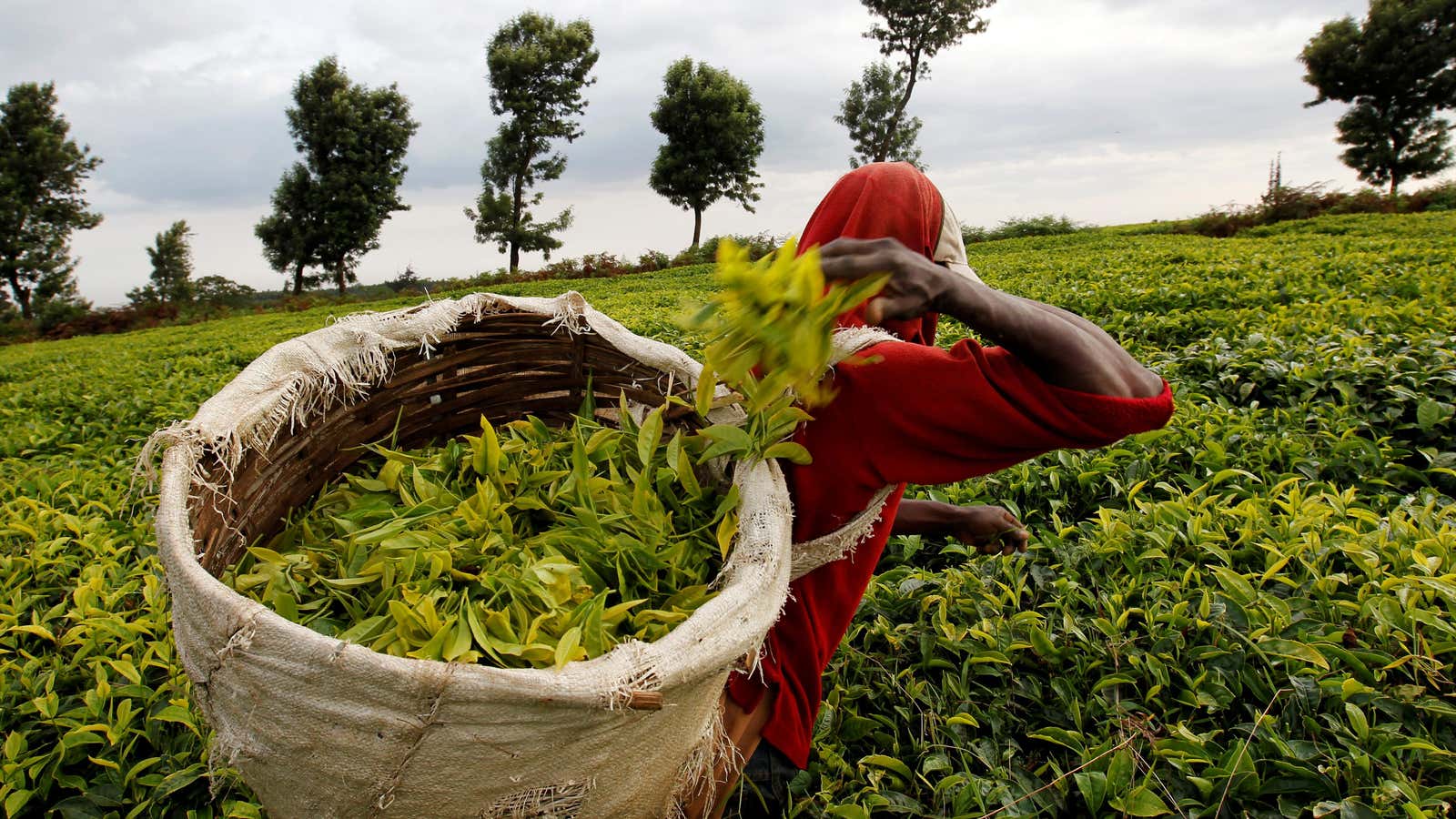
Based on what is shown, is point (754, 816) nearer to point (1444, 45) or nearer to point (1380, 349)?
point (1380, 349)

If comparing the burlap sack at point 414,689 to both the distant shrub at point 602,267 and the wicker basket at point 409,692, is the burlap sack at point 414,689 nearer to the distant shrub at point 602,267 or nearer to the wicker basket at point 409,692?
the wicker basket at point 409,692

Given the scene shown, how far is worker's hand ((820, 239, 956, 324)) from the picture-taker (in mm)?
997

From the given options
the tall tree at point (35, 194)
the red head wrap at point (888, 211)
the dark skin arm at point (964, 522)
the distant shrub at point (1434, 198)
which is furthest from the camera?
the tall tree at point (35, 194)

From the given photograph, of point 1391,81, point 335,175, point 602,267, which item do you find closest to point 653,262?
point 602,267

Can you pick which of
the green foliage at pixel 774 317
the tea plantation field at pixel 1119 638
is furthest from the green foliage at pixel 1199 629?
the green foliage at pixel 774 317

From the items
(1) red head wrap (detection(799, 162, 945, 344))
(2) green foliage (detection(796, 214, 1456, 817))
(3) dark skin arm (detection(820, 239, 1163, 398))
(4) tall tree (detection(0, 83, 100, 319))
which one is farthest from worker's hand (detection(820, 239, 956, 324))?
(4) tall tree (detection(0, 83, 100, 319))

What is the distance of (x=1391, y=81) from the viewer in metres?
25.0

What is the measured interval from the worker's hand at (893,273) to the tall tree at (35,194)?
30.3 metres

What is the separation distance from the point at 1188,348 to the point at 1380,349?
67 centimetres

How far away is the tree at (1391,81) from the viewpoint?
2430cm

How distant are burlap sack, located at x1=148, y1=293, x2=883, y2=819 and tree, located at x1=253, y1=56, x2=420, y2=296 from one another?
1044 inches

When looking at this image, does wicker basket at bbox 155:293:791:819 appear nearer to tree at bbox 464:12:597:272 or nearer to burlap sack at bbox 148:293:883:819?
burlap sack at bbox 148:293:883:819

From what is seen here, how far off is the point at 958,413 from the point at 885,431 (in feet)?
0.40

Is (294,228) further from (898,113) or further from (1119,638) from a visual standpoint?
(1119,638)
